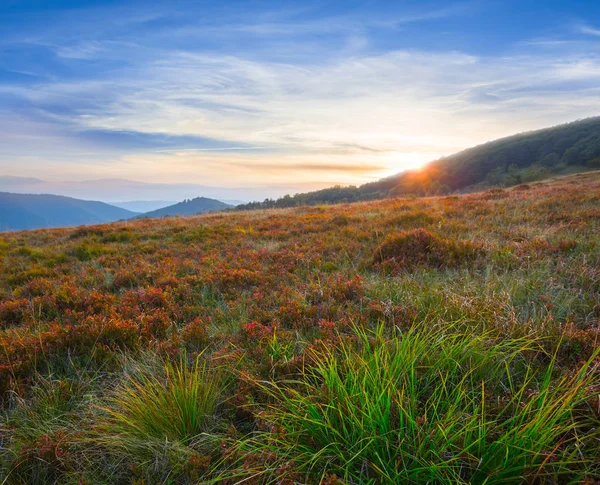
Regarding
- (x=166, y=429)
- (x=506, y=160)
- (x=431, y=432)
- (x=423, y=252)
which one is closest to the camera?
(x=431, y=432)

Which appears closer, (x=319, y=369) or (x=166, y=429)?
(x=166, y=429)

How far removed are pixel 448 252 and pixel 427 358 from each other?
434cm

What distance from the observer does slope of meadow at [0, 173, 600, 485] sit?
6.52ft

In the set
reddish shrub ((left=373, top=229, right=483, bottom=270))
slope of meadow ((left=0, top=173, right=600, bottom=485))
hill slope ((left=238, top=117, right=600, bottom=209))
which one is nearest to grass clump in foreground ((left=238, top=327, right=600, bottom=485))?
slope of meadow ((left=0, top=173, right=600, bottom=485))

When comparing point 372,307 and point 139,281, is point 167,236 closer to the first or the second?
point 139,281

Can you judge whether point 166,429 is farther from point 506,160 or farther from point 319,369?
point 506,160

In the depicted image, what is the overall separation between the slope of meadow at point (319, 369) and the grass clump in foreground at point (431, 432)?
2 centimetres

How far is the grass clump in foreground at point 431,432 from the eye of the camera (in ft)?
5.98

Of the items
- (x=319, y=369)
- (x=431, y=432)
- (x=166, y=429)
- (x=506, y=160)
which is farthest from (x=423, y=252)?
(x=506, y=160)

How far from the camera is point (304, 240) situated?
10281 millimetres

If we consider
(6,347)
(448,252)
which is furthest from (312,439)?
(448,252)

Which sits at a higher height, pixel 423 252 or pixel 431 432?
pixel 423 252

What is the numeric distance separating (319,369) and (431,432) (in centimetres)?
100

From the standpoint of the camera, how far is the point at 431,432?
194 cm
